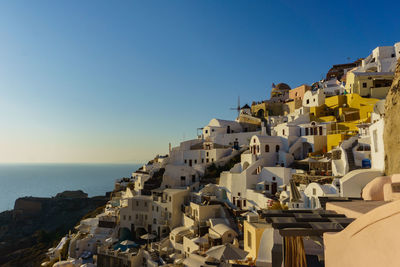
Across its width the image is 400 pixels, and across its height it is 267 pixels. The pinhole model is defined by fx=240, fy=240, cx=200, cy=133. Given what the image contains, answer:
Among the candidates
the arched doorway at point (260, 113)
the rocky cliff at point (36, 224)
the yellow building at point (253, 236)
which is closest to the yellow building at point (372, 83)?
the arched doorway at point (260, 113)

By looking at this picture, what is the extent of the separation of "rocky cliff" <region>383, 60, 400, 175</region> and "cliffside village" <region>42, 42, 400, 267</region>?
4.09ft

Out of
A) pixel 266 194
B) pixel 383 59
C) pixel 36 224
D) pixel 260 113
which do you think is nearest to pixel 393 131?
pixel 266 194

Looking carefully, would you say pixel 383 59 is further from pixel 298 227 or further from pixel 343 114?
pixel 298 227

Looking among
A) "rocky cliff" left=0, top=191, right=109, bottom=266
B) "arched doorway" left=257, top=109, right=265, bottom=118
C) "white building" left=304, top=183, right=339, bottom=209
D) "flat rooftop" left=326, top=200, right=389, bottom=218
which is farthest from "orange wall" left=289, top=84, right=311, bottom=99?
"rocky cliff" left=0, top=191, right=109, bottom=266

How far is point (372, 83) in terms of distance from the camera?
38.2 m

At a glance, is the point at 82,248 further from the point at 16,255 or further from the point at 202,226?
the point at 16,255

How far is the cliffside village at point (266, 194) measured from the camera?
19.6 ft

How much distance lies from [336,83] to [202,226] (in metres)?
40.9

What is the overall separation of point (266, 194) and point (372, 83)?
27.1 m

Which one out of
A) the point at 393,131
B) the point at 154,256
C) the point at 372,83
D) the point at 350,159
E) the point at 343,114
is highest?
the point at 372,83

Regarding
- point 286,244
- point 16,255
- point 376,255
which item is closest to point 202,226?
point 286,244

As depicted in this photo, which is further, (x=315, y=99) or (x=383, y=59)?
(x=315, y=99)

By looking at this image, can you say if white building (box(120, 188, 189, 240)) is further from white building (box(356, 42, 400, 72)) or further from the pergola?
white building (box(356, 42, 400, 72))

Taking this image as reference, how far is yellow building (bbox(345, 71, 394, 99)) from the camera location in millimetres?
37228
